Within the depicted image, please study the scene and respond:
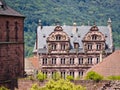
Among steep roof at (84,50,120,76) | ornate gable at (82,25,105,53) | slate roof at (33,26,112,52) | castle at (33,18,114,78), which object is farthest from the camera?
slate roof at (33,26,112,52)

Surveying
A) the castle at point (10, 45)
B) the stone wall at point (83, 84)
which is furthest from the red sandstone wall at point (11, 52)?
the stone wall at point (83, 84)

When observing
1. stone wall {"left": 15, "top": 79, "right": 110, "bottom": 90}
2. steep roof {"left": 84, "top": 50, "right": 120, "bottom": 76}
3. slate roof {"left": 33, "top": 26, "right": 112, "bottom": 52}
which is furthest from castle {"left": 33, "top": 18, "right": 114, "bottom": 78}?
stone wall {"left": 15, "top": 79, "right": 110, "bottom": 90}

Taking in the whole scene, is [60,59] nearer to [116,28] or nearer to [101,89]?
[101,89]

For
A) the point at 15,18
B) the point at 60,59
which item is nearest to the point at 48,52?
the point at 60,59

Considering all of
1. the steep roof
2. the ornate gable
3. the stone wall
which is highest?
the ornate gable

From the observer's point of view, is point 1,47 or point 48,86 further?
point 1,47

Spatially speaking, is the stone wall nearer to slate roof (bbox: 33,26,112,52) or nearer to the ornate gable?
slate roof (bbox: 33,26,112,52)

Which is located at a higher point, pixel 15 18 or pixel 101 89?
pixel 15 18

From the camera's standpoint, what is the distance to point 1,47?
5722 centimetres

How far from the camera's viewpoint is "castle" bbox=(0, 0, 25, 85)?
57.8 m

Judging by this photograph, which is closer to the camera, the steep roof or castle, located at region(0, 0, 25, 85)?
castle, located at region(0, 0, 25, 85)

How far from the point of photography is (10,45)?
59.1 m

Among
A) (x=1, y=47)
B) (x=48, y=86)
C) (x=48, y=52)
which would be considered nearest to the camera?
(x=48, y=86)

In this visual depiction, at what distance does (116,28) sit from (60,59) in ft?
371
